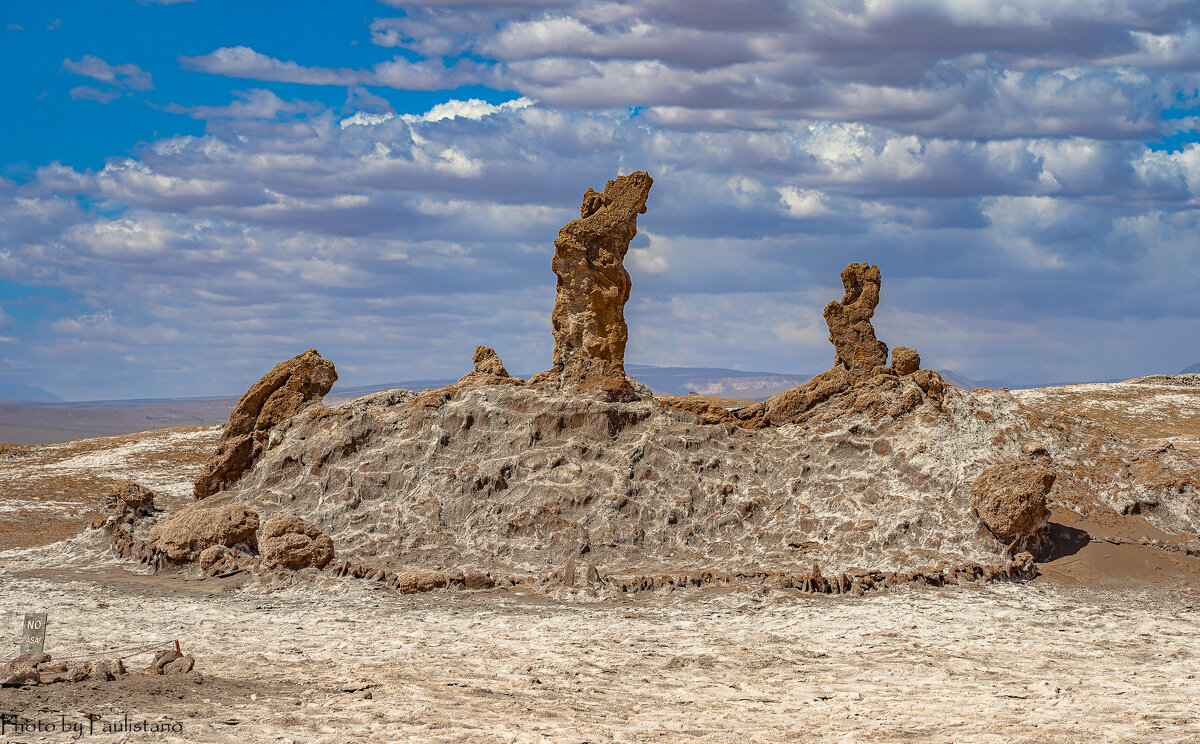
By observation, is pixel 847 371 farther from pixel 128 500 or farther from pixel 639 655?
pixel 128 500

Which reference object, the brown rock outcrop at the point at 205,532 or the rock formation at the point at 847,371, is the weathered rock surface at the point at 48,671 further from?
the rock formation at the point at 847,371

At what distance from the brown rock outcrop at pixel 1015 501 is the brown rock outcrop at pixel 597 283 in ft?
21.7

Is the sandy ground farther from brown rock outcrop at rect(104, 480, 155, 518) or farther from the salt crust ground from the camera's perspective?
the salt crust ground

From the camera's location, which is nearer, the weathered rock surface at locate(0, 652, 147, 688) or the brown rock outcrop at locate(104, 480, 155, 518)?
the weathered rock surface at locate(0, 652, 147, 688)

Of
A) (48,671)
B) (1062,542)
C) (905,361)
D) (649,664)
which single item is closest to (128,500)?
(48,671)

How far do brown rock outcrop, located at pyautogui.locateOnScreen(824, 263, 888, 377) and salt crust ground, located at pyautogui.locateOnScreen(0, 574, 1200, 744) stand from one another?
5.55 m

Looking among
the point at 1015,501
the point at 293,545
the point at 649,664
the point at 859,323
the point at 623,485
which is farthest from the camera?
the point at 859,323

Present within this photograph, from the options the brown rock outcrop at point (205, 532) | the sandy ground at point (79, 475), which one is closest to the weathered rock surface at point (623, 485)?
the brown rock outcrop at point (205, 532)

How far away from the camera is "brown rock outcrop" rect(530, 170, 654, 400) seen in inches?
769

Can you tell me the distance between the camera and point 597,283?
774 inches

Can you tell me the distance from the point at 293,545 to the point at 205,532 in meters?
2.19

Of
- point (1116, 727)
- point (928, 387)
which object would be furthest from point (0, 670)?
point (928, 387)

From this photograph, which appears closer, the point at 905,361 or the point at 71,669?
the point at 71,669

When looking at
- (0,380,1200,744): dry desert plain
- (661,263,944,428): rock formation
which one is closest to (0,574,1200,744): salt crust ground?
(0,380,1200,744): dry desert plain
